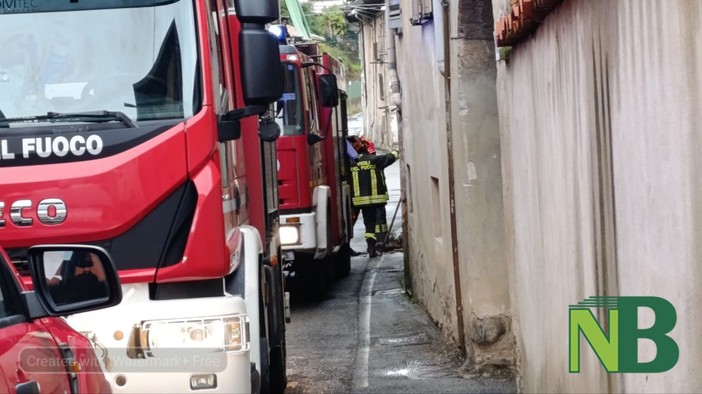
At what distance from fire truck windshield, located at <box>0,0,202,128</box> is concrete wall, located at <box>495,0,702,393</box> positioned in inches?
71.7

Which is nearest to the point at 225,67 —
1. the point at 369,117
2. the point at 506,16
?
the point at 506,16

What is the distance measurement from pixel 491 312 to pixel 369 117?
103 ft

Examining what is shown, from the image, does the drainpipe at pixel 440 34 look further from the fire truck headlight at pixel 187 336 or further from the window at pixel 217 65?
the fire truck headlight at pixel 187 336

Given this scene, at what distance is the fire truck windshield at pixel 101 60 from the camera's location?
5.04 meters

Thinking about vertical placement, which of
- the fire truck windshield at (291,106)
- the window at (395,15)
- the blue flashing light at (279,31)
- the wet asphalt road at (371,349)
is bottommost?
the wet asphalt road at (371,349)

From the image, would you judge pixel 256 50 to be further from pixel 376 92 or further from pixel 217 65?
pixel 376 92

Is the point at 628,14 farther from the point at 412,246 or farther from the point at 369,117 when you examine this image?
the point at 369,117

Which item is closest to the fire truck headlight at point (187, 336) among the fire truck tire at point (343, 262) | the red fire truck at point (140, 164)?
the red fire truck at point (140, 164)

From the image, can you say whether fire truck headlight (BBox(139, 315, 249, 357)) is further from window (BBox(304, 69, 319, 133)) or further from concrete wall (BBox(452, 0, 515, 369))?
window (BBox(304, 69, 319, 133))

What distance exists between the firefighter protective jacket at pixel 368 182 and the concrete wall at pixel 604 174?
10399mm

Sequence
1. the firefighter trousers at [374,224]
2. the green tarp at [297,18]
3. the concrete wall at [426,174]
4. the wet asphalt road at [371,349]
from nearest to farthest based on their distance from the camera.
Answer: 1. the wet asphalt road at [371,349]
2. the concrete wall at [426,174]
3. the green tarp at [297,18]
4. the firefighter trousers at [374,224]

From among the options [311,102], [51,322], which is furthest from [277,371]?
[311,102]

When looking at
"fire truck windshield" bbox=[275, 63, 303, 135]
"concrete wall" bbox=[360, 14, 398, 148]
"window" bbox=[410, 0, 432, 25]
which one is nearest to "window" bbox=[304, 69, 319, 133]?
"fire truck windshield" bbox=[275, 63, 303, 135]

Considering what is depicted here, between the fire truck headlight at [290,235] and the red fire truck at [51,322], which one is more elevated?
the red fire truck at [51,322]
